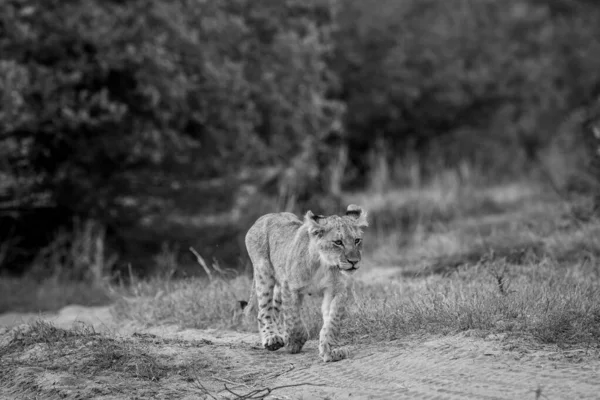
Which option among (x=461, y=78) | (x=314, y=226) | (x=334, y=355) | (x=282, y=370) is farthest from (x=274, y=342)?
(x=461, y=78)

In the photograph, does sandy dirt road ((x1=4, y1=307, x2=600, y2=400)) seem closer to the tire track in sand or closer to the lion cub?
the tire track in sand

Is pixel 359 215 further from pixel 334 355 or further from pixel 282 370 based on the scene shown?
pixel 282 370

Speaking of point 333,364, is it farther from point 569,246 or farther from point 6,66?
point 6,66

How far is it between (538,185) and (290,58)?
8852mm

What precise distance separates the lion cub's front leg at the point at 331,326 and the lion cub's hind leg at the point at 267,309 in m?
0.60

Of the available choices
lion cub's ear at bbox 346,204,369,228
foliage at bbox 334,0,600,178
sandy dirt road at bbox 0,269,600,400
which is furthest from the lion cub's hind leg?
foliage at bbox 334,0,600,178

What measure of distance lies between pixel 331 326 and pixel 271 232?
1414 mm

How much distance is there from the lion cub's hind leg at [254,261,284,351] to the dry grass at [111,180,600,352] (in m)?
0.47

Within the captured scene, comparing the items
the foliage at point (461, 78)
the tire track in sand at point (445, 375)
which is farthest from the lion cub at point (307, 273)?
the foliage at point (461, 78)

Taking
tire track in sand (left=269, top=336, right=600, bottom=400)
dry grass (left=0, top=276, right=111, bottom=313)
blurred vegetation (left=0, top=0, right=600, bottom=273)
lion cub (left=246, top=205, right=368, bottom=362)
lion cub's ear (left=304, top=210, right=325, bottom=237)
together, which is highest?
blurred vegetation (left=0, top=0, right=600, bottom=273)

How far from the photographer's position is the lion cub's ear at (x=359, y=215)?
25.1 feet

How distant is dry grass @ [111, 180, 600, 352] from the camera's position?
24.6 ft

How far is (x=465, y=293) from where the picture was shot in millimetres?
8438

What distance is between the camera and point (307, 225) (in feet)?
25.5
